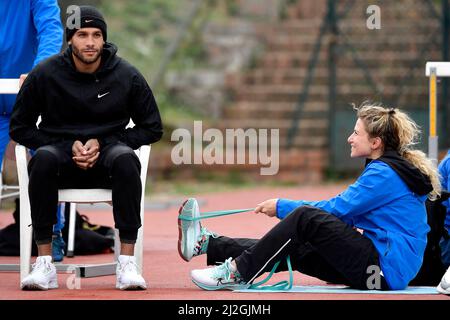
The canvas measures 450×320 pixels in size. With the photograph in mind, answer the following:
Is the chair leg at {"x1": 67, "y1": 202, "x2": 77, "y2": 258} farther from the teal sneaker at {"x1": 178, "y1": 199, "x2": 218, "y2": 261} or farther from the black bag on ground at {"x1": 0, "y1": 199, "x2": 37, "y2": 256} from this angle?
the teal sneaker at {"x1": 178, "y1": 199, "x2": 218, "y2": 261}

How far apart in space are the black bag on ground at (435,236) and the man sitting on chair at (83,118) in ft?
5.50

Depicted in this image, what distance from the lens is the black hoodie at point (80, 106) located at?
23.3 feet

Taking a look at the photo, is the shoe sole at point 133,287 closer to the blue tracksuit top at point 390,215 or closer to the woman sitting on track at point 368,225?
the woman sitting on track at point 368,225

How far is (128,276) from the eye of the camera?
673 cm

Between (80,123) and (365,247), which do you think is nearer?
(365,247)

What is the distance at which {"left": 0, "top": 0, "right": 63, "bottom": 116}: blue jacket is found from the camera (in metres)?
8.17

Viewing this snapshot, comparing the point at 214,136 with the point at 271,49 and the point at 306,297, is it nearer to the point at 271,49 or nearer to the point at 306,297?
the point at 271,49

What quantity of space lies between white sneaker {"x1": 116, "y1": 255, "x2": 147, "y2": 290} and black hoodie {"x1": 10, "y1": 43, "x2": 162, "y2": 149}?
74cm

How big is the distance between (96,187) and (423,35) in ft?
38.5

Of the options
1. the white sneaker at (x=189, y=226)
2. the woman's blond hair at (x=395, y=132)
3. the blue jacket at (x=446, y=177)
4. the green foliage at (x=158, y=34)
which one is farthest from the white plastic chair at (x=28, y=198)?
the green foliage at (x=158, y=34)
